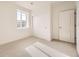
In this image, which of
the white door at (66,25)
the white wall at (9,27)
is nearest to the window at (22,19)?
the white wall at (9,27)

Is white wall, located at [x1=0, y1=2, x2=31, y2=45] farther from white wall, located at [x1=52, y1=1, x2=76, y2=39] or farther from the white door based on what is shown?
the white door

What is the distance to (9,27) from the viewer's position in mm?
1797

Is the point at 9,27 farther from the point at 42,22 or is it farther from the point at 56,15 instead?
the point at 56,15

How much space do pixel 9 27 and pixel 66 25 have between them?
1.19 m

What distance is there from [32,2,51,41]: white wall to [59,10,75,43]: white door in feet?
0.78

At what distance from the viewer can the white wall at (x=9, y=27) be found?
5.48 ft

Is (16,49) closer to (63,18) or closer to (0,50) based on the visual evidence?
(0,50)

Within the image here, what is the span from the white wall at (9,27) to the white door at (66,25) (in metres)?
0.66

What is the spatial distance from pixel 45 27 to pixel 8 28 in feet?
2.67

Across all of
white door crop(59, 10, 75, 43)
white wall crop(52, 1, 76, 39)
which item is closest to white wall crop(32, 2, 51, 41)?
white wall crop(52, 1, 76, 39)

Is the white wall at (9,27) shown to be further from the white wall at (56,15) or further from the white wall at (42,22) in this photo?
the white wall at (56,15)

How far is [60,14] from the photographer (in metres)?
1.63

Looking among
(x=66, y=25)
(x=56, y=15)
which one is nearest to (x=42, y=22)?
(x=56, y=15)

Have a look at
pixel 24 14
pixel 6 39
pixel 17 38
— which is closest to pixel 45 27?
pixel 24 14
